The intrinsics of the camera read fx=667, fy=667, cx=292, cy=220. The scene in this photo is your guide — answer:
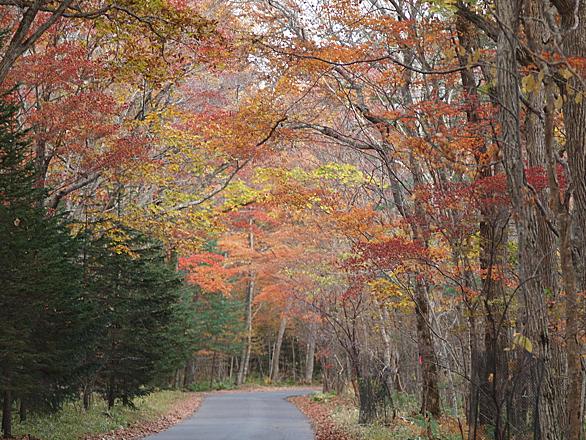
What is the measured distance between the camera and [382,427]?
41.3 ft

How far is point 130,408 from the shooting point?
1697cm

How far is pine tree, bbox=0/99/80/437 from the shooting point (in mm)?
9398

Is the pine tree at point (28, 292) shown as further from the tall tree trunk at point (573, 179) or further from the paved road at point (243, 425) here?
the tall tree trunk at point (573, 179)

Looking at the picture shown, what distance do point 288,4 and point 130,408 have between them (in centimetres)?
1059

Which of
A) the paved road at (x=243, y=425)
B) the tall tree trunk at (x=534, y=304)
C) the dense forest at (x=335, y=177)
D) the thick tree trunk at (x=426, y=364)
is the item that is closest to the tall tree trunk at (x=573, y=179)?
the dense forest at (x=335, y=177)

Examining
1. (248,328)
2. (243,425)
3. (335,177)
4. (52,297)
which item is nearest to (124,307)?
(243,425)

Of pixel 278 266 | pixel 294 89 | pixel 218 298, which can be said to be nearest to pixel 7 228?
pixel 294 89

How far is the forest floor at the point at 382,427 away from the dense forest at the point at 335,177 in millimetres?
361

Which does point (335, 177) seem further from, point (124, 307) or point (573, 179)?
point (573, 179)

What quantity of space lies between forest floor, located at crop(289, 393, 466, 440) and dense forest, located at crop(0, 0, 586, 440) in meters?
0.36

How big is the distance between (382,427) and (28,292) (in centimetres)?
687

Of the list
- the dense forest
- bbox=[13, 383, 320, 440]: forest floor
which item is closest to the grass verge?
bbox=[13, 383, 320, 440]: forest floor

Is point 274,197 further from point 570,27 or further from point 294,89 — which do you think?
point 570,27

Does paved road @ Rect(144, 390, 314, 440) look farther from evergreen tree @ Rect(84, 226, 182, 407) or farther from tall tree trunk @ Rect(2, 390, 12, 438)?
tall tree trunk @ Rect(2, 390, 12, 438)
